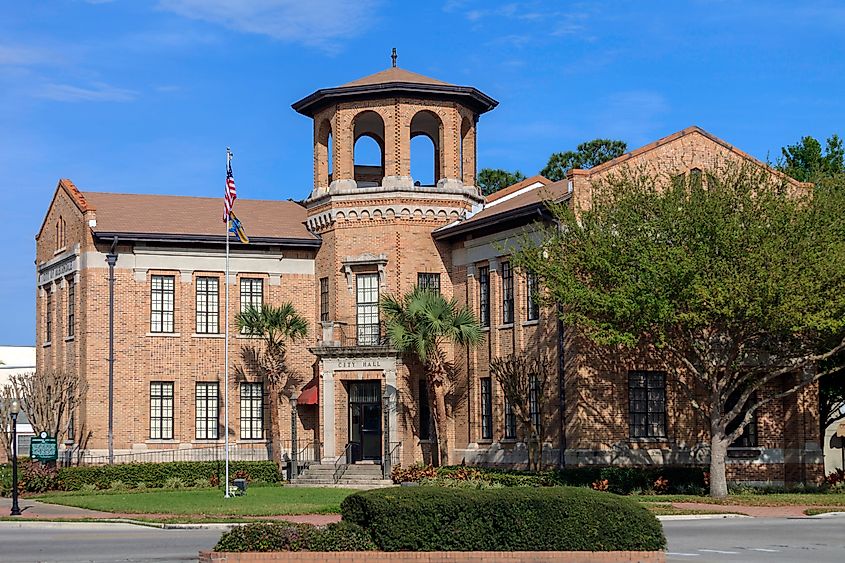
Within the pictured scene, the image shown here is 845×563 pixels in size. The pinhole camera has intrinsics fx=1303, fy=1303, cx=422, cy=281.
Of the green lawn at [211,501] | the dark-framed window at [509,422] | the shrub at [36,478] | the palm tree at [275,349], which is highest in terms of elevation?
the palm tree at [275,349]

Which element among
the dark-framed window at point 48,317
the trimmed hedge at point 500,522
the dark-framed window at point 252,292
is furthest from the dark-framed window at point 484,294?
the trimmed hedge at point 500,522

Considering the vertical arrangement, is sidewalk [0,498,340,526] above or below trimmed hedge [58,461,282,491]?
below

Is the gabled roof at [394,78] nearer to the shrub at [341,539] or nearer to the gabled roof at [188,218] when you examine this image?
the gabled roof at [188,218]

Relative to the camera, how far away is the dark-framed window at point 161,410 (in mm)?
46531

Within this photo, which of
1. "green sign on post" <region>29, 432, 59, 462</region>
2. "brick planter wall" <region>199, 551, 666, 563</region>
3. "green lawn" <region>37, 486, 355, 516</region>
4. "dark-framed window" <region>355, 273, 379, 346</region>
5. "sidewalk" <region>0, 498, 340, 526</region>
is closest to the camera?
"brick planter wall" <region>199, 551, 666, 563</region>

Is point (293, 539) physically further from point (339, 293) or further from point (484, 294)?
point (339, 293)

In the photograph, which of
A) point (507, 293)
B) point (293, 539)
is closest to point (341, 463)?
point (507, 293)

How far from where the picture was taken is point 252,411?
4797 cm

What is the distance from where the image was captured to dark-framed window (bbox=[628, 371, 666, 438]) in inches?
1570

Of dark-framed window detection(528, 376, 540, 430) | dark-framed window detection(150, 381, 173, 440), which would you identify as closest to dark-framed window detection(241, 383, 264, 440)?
dark-framed window detection(150, 381, 173, 440)

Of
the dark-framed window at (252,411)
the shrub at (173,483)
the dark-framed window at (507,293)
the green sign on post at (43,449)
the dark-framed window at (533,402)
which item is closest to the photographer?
the dark-framed window at (533,402)

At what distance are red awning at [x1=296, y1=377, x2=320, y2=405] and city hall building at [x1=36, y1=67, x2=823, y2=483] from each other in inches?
4.2

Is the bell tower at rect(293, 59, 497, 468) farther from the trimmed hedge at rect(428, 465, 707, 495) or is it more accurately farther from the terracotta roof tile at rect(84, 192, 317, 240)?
the trimmed hedge at rect(428, 465, 707, 495)

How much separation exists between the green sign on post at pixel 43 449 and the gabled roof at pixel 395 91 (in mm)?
14995
